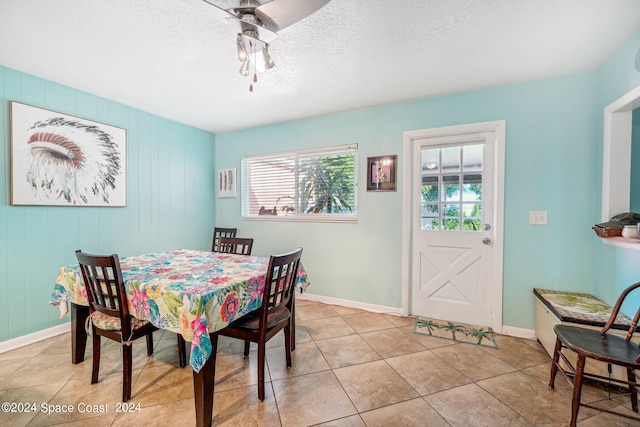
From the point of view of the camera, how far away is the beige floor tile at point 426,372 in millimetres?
1780

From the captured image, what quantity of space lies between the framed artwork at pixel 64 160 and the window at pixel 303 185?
155 centimetres

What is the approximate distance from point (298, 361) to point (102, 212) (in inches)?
101

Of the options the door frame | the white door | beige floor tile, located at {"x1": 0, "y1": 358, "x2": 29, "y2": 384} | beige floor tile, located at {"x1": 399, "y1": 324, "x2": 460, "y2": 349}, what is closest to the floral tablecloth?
beige floor tile, located at {"x1": 0, "y1": 358, "x2": 29, "y2": 384}

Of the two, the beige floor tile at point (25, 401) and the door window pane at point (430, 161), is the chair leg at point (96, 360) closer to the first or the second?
the beige floor tile at point (25, 401)

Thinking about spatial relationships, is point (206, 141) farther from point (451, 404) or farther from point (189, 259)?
point (451, 404)

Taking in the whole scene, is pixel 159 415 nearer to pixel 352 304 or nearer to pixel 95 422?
pixel 95 422

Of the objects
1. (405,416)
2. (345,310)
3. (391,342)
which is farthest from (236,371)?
(345,310)

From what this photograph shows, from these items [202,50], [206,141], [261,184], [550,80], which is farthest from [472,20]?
[206,141]

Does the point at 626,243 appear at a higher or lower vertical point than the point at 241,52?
lower

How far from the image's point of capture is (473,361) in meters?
2.06

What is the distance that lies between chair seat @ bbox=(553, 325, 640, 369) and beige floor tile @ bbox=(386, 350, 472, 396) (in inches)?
26.6

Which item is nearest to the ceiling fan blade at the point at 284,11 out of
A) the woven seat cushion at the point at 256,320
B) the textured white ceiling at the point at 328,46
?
the textured white ceiling at the point at 328,46

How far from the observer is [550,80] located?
7.64 ft

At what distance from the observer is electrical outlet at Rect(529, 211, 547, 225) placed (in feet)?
7.77
